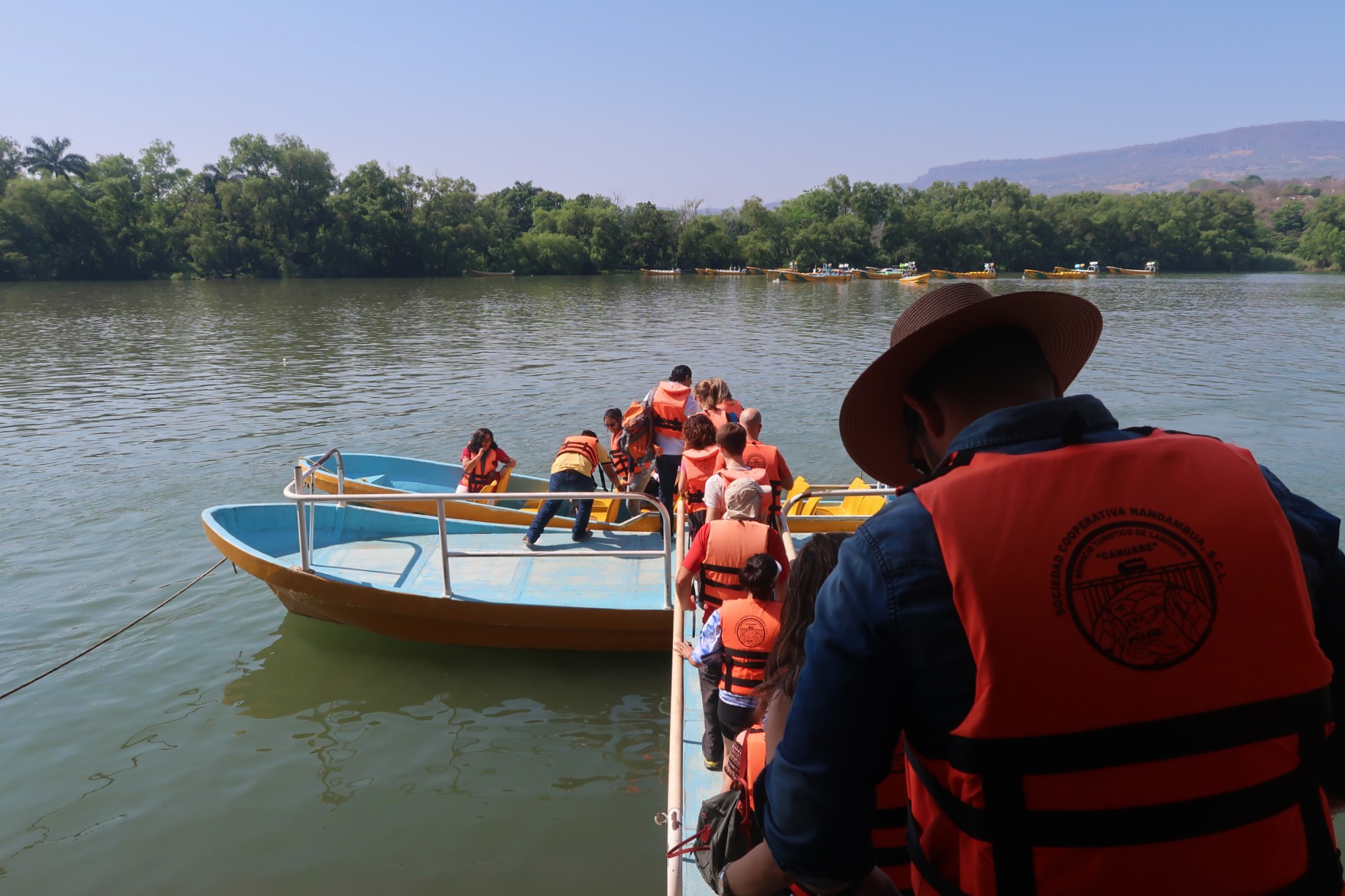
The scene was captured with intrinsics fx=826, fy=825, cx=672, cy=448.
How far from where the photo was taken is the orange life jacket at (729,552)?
510 cm

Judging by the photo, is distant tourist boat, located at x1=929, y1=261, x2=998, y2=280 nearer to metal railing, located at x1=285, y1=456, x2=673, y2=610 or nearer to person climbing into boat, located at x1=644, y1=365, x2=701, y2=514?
person climbing into boat, located at x1=644, y1=365, x2=701, y2=514

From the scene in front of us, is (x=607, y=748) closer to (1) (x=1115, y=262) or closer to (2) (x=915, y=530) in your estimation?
(2) (x=915, y=530)

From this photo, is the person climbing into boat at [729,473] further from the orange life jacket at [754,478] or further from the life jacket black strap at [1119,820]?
the life jacket black strap at [1119,820]

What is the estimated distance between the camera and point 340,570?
27.1ft

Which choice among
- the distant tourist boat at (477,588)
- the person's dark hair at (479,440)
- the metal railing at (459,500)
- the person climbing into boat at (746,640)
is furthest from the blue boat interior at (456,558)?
the person climbing into boat at (746,640)

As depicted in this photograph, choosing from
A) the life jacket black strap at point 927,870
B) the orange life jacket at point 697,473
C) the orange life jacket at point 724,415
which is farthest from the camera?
the orange life jacket at point 724,415

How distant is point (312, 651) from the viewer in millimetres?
8453

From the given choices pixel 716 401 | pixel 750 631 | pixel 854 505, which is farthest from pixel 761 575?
pixel 854 505

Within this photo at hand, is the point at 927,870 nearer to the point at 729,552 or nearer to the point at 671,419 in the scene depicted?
the point at 729,552

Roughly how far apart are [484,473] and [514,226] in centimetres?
9797

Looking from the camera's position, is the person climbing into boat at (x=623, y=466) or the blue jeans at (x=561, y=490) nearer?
the blue jeans at (x=561, y=490)

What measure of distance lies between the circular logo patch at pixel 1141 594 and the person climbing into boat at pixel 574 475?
7299 mm

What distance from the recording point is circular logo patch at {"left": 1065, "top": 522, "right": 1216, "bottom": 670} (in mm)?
1204

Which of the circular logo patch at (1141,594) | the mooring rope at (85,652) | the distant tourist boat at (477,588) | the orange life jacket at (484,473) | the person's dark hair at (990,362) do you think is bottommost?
the mooring rope at (85,652)
